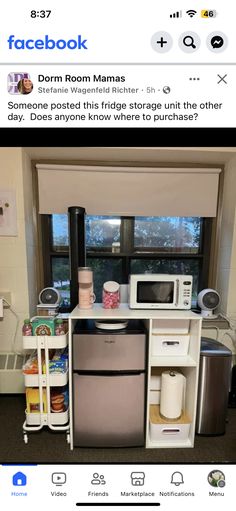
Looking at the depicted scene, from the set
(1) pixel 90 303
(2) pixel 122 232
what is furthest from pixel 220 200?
(1) pixel 90 303

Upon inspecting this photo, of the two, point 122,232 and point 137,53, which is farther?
point 122,232

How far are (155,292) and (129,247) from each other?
652mm

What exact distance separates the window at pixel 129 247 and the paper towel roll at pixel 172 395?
80cm

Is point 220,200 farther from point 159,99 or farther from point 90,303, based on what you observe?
point 159,99

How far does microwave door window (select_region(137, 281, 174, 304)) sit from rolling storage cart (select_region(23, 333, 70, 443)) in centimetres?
52

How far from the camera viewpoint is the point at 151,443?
1.41 meters

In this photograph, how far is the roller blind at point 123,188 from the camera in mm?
1915

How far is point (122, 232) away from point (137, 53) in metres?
1.75

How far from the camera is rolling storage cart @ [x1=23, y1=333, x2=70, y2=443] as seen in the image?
140 centimetres

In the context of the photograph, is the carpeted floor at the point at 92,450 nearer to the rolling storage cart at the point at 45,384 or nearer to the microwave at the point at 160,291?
the rolling storage cart at the point at 45,384

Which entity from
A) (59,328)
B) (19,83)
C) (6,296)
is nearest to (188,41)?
(19,83)
